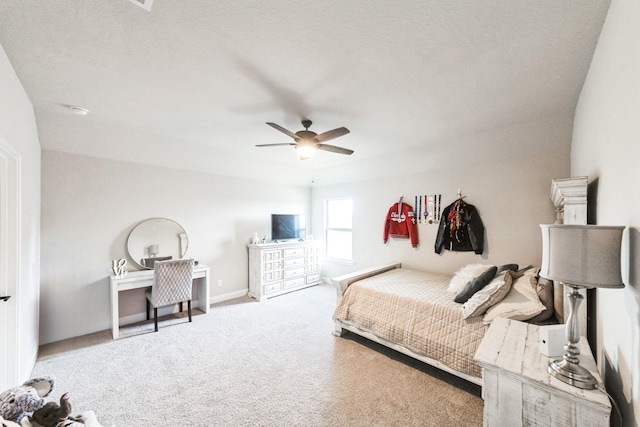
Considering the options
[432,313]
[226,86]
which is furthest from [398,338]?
[226,86]

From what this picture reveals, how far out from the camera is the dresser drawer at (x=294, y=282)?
15.9 feet

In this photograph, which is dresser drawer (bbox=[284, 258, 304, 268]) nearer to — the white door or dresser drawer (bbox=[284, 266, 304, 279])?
dresser drawer (bbox=[284, 266, 304, 279])

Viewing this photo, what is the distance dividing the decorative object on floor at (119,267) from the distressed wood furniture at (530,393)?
387 centimetres

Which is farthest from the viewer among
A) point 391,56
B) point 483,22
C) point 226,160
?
point 226,160

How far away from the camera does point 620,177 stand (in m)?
1.21

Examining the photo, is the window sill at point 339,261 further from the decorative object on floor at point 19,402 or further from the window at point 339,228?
the decorative object on floor at point 19,402

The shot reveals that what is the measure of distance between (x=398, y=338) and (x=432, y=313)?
428mm

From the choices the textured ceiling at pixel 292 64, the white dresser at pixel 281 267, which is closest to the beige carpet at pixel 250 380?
the white dresser at pixel 281 267

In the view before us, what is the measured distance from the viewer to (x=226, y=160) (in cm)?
406

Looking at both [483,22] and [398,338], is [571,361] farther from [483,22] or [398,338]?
[483,22]

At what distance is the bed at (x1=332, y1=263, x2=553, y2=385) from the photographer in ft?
6.97

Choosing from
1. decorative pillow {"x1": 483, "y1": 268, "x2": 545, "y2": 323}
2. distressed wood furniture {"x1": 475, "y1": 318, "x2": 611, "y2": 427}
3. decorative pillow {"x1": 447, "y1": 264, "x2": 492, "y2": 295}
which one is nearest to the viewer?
distressed wood furniture {"x1": 475, "y1": 318, "x2": 611, "y2": 427}

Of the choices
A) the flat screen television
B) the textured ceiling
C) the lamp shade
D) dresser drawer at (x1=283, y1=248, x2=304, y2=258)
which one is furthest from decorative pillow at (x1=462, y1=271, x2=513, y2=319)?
the flat screen television

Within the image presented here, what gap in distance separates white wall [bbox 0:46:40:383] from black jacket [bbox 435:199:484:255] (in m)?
4.52
